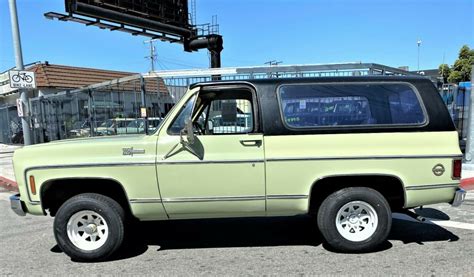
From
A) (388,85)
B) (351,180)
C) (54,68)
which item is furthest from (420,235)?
(54,68)

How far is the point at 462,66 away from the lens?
3991 cm

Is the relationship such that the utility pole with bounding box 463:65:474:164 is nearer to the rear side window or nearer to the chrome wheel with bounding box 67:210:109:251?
the rear side window

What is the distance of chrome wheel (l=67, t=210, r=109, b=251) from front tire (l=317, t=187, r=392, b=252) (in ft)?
8.09

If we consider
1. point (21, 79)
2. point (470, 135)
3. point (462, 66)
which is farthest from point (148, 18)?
point (462, 66)

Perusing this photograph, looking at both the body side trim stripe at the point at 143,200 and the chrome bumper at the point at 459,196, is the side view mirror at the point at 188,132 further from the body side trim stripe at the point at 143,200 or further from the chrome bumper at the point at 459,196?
the chrome bumper at the point at 459,196

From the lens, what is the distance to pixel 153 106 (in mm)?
10391

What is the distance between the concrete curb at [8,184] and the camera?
9.27 meters

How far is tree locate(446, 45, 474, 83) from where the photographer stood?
38781 mm

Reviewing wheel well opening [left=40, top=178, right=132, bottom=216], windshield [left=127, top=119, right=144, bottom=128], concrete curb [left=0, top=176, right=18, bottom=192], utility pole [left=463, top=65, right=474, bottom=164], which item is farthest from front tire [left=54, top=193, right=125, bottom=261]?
utility pole [left=463, top=65, right=474, bottom=164]

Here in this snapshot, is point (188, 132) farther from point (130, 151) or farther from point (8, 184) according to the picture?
point (8, 184)

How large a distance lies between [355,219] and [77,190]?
3218 mm

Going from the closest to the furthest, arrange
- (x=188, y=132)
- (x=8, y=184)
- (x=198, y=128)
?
(x=188, y=132)
(x=198, y=128)
(x=8, y=184)

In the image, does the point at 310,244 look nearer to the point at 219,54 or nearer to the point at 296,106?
the point at 296,106

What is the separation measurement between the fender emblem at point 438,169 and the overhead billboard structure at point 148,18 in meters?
17.3
